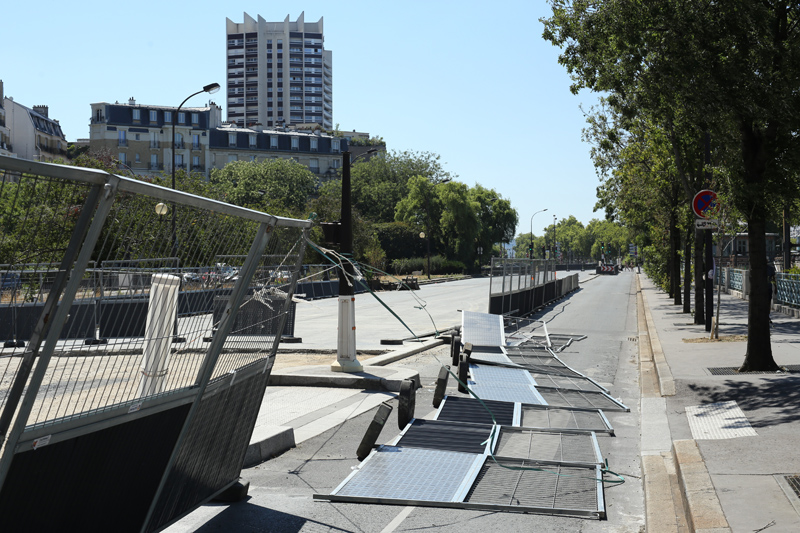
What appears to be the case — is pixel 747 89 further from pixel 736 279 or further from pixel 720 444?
pixel 736 279

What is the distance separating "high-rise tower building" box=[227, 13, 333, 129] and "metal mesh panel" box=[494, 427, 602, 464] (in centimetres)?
17542

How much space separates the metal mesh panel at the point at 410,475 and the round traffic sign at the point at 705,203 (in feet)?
40.3

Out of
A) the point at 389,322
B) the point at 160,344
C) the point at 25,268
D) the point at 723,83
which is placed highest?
the point at 723,83

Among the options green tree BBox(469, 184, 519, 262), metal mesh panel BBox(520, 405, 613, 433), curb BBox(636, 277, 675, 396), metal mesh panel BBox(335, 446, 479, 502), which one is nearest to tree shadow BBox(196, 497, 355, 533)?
metal mesh panel BBox(335, 446, 479, 502)

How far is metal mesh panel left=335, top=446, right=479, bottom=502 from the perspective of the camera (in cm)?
606

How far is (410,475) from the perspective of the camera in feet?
21.5

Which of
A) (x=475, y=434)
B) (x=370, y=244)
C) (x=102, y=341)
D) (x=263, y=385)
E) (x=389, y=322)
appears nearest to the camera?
(x=102, y=341)

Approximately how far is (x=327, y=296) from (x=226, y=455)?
36.3 m

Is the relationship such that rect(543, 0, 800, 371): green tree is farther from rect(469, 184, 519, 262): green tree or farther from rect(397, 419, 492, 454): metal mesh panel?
rect(469, 184, 519, 262): green tree

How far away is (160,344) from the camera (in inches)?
168

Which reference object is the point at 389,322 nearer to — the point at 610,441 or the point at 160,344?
the point at 610,441

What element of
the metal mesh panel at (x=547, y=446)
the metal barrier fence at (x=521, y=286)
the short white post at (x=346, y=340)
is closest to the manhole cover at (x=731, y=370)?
the metal mesh panel at (x=547, y=446)

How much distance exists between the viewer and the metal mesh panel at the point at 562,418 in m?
8.74

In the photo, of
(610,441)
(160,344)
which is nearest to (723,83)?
(610,441)
